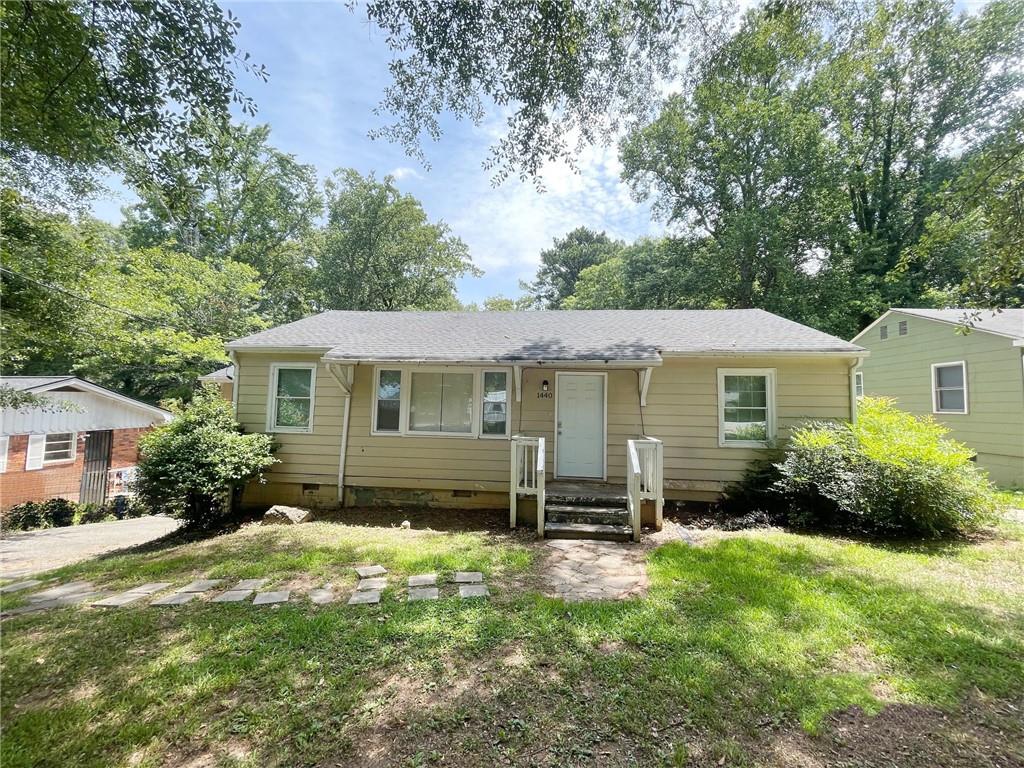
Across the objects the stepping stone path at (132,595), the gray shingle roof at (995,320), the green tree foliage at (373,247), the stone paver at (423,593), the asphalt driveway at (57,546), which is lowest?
the asphalt driveway at (57,546)

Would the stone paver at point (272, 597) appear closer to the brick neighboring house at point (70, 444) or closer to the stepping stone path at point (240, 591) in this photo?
the stepping stone path at point (240, 591)

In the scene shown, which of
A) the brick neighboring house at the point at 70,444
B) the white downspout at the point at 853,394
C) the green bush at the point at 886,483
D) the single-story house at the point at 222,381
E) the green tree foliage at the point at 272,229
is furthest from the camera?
the green tree foliage at the point at 272,229

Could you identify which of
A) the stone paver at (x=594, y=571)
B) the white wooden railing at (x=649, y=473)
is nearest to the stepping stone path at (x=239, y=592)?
the stone paver at (x=594, y=571)

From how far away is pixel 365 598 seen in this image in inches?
145

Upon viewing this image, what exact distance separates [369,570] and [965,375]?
1362cm

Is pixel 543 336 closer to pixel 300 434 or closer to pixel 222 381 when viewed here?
pixel 300 434

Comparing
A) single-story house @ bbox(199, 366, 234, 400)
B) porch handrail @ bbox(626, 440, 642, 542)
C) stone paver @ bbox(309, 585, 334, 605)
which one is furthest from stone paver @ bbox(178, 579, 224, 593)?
single-story house @ bbox(199, 366, 234, 400)

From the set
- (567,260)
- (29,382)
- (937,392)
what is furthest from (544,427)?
(567,260)

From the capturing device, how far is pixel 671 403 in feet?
23.7

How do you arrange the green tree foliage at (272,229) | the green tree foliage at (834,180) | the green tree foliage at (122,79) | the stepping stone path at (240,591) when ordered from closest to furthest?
the green tree foliage at (122,79), the stepping stone path at (240,591), the green tree foliage at (834,180), the green tree foliage at (272,229)

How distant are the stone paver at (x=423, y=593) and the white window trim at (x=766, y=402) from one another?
5575 mm

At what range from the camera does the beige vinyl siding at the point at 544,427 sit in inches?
278

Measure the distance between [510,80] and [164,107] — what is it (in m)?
3.38

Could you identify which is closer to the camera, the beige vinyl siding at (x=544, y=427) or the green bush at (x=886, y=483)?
the green bush at (x=886, y=483)
